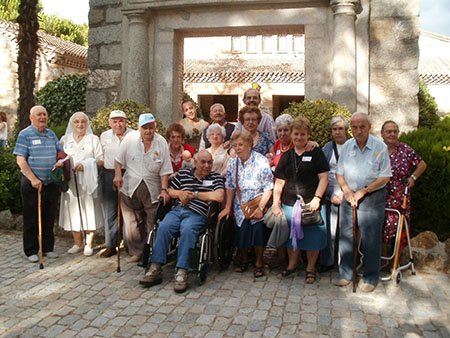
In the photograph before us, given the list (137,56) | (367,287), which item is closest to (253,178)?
(367,287)

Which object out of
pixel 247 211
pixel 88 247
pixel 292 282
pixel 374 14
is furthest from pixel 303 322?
pixel 374 14

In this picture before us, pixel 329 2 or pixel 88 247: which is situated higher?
pixel 329 2

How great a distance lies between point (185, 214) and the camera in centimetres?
446

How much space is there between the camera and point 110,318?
11.6 feet

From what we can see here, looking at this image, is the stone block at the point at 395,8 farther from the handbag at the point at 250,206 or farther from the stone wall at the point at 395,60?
the handbag at the point at 250,206

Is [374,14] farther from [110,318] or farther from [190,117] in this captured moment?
[110,318]

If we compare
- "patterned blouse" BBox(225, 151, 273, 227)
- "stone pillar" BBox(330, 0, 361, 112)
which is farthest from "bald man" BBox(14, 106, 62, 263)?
"stone pillar" BBox(330, 0, 361, 112)

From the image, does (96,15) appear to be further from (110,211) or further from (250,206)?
(250,206)

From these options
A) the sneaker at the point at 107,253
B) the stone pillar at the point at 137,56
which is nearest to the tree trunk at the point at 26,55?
the stone pillar at the point at 137,56

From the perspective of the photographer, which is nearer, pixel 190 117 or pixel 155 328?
pixel 155 328

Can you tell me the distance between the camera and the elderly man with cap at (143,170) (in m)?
4.75

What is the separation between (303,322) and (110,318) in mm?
1427

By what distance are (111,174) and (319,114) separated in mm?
2446

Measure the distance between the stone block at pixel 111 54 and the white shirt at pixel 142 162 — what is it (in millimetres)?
2894
